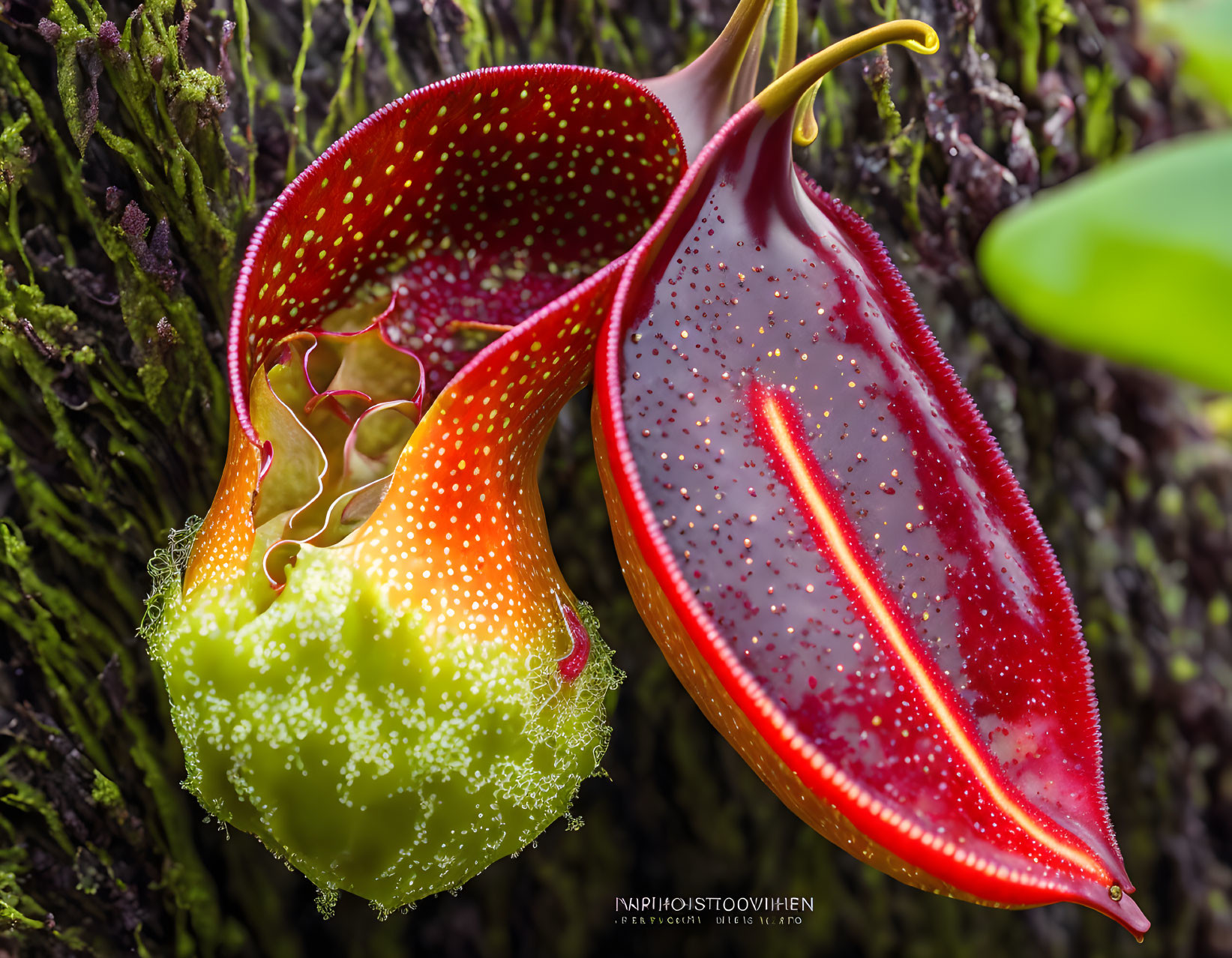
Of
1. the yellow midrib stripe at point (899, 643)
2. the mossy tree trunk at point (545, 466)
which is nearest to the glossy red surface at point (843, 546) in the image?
the yellow midrib stripe at point (899, 643)

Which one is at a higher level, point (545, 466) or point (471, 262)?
point (471, 262)

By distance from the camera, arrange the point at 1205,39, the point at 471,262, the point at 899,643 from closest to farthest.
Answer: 1. the point at 1205,39
2. the point at 899,643
3. the point at 471,262

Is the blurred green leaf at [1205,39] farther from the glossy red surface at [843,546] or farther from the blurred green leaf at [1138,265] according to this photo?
the glossy red surface at [843,546]

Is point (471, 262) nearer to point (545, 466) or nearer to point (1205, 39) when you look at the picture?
point (545, 466)

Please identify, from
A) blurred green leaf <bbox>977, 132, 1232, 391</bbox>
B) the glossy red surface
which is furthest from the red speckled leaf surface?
blurred green leaf <bbox>977, 132, 1232, 391</bbox>

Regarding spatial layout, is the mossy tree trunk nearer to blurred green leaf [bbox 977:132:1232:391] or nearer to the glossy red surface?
the glossy red surface

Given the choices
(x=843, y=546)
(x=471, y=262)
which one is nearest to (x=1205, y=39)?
(x=843, y=546)
